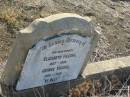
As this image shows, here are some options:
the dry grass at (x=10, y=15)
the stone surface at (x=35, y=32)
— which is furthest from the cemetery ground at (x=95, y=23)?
the stone surface at (x=35, y=32)

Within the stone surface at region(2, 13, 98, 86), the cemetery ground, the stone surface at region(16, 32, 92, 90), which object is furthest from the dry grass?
the stone surface at region(2, 13, 98, 86)

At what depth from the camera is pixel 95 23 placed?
20.9 feet

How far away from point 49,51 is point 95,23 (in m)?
2.06

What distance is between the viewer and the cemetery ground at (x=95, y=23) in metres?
5.32

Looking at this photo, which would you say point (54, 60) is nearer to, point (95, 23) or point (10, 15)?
point (10, 15)

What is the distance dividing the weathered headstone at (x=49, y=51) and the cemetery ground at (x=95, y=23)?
43 centimetres

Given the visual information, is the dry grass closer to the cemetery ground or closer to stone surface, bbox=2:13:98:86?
the cemetery ground

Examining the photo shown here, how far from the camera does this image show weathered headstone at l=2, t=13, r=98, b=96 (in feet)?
13.9

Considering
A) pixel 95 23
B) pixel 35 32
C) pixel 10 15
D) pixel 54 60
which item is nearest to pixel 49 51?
pixel 54 60

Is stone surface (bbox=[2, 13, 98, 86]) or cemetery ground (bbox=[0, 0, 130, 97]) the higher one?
stone surface (bbox=[2, 13, 98, 86])

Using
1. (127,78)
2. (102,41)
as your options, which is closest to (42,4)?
(102,41)

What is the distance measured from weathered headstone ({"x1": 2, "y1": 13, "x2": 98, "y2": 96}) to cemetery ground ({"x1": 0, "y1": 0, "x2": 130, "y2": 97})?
0.43 m

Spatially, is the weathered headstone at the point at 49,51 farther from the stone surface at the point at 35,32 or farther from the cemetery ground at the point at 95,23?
the cemetery ground at the point at 95,23

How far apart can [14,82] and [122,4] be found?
3.10m
